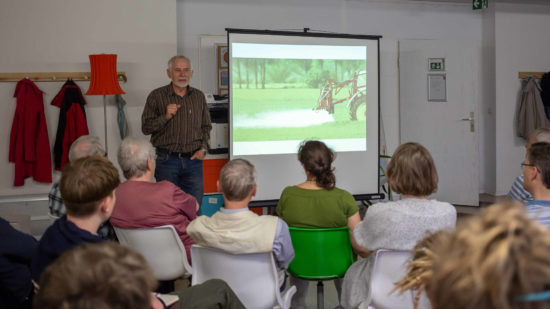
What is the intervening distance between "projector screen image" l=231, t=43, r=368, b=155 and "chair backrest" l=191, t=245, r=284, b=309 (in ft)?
8.15

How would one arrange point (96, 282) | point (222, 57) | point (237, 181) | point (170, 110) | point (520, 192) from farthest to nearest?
point (222, 57), point (170, 110), point (520, 192), point (237, 181), point (96, 282)

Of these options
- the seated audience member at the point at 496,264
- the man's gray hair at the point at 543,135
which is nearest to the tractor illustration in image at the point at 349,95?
the man's gray hair at the point at 543,135

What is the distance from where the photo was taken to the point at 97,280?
2.64ft

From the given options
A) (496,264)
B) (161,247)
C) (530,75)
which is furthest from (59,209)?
(530,75)

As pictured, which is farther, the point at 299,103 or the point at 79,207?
the point at 299,103

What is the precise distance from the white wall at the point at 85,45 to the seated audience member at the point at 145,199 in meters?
2.72

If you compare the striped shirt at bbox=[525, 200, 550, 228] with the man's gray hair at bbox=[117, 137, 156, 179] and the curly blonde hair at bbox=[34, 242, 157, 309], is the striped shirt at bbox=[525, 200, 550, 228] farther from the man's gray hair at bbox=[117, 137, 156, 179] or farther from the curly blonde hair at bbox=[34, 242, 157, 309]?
the man's gray hair at bbox=[117, 137, 156, 179]

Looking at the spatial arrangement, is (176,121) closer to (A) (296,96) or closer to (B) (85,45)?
(A) (296,96)

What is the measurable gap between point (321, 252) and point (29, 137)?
3758mm

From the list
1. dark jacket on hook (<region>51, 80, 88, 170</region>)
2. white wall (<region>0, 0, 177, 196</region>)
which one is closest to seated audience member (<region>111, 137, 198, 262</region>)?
dark jacket on hook (<region>51, 80, 88, 170</region>)

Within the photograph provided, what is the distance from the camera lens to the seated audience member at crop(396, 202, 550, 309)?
1.90 feet

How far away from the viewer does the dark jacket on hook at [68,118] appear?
5.03 m

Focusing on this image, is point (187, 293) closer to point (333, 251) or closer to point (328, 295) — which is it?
point (333, 251)

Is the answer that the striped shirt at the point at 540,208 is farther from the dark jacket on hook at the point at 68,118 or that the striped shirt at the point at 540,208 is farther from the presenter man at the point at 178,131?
the dark jacket on hook at the point at 68,118
